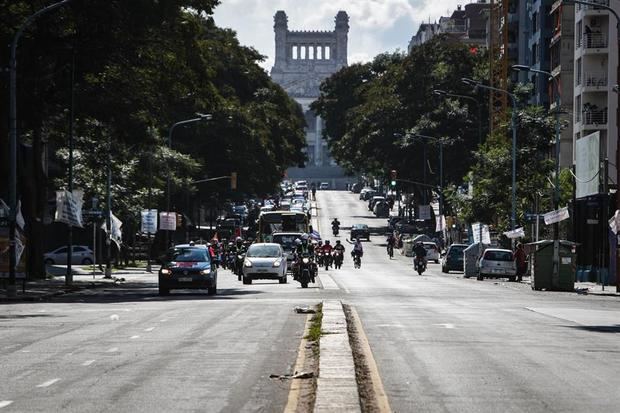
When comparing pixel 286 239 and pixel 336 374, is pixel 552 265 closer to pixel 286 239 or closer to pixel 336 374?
pixel 286 239

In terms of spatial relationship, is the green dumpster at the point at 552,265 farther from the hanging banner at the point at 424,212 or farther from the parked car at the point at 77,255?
the hanging banner at the point at 424,212

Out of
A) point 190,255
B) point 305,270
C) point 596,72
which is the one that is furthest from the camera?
point 596,72

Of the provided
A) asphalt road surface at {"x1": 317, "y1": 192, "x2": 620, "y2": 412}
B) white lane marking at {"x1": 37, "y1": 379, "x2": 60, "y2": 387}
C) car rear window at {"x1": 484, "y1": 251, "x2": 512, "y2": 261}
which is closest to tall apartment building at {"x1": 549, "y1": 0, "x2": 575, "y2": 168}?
car rear window at {"x1": 484, "y1": 251, "x2": 512, "y2": 261}

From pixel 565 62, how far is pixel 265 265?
51754 millimetres

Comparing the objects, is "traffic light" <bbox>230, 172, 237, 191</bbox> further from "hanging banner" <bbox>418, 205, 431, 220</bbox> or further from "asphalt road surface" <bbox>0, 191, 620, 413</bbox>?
"asphalt road surface" <bbox>0, 191, 620, 413</bbox>

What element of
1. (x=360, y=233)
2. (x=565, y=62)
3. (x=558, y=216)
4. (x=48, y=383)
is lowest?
(x=48, y=383)

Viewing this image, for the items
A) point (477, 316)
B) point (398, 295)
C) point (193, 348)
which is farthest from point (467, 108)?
point (193, 348)

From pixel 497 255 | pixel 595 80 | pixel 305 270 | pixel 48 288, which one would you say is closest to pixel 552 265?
pixel 305 270

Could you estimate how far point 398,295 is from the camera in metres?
42.6

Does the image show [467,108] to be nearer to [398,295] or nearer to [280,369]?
[398,295]

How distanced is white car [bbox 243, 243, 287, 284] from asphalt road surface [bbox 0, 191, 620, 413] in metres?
17.8

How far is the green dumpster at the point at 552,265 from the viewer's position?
170 ft

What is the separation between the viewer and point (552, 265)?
52.1 meters

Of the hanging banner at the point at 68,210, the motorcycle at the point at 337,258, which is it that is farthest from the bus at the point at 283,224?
the hanging banner at the point at 68,210
